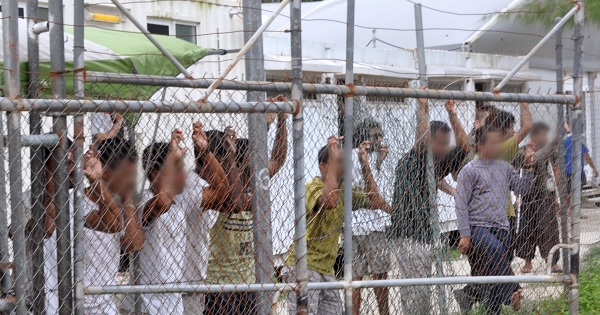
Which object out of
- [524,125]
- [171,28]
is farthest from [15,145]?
[171,28]

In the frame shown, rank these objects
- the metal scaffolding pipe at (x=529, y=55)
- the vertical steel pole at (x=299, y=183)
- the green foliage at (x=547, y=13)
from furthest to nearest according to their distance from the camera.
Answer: the green foliage at (x=547, y=13) < the metal scaffolding pipe at (x=529, y=55) < the vertical steel pole at (x=299, y=183)

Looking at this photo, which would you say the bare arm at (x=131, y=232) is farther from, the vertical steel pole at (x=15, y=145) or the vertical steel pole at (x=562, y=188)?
the vertical steel pole at (x=562, y=188)

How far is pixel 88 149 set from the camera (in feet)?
14.5

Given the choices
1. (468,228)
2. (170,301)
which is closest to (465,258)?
(468,228)

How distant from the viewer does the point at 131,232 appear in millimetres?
4590

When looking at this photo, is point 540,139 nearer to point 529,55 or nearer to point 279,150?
point 529,55

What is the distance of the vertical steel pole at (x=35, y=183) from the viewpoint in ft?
13.5

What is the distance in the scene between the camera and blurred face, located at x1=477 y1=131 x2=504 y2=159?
6180 mm

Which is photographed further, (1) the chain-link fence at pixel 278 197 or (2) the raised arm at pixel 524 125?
(2) the raised arm at pixel 524 125

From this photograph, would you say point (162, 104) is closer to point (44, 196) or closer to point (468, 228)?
point (44, 196)

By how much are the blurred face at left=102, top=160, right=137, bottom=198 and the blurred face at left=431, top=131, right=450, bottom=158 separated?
223cm

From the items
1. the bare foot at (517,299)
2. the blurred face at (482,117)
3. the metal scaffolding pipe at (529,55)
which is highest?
the metal scaffolding pipe at (529,55)

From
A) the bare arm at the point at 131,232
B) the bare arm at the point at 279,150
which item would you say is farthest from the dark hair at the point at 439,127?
the bare arm at the point at 131,232

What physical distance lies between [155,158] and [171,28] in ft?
19.3
